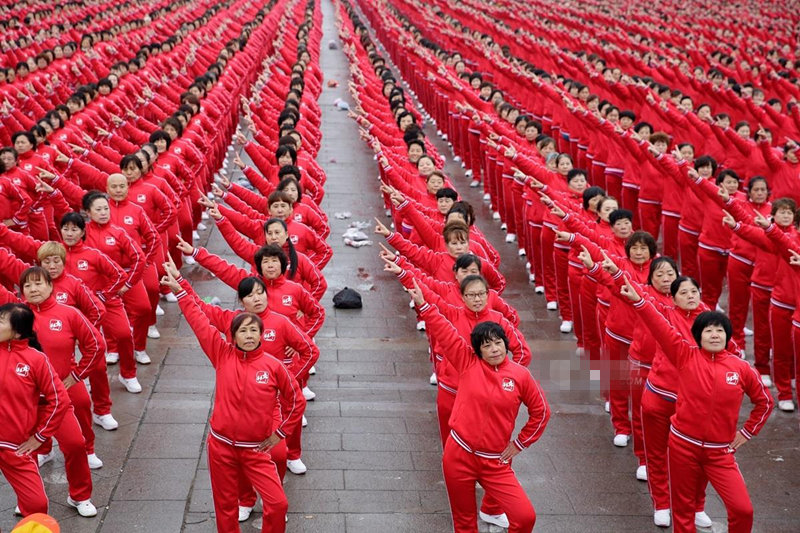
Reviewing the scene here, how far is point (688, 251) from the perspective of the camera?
406 inches

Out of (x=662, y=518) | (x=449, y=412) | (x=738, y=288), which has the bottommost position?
(x=662, y=518)

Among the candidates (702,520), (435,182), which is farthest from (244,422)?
(435,182)

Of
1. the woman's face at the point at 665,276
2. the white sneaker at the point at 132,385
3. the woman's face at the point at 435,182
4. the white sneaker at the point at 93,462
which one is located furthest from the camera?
the woman's face at the point at 435,182

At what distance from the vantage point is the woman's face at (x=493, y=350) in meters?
5.66

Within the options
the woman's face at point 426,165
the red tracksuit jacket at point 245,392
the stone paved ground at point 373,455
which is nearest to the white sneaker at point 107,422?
the stone paved ground at point 373,455

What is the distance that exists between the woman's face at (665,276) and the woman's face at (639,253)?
601 millimetres

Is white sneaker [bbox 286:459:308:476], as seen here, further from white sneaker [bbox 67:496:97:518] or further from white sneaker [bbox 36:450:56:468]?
white sneaker [bbox 36:450:56:468]

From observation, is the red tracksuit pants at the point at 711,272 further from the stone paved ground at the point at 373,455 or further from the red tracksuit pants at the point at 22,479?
the red tracksuit pants at the point at 22,479

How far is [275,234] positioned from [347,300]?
2820mm

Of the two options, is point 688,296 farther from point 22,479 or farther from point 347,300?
point 347,300

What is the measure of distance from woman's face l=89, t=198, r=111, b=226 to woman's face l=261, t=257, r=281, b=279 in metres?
1.76

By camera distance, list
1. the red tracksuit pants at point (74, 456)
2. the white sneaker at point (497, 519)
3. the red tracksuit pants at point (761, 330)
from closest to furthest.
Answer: the red tracksuit pants at point (74, 456)
the white sneaker at point (497, 519)
the red tracksuit pants at point (761, 330)

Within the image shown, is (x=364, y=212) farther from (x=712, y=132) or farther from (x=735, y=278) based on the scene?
(x=735, y=278)

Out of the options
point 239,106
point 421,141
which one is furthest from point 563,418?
point 239,106
